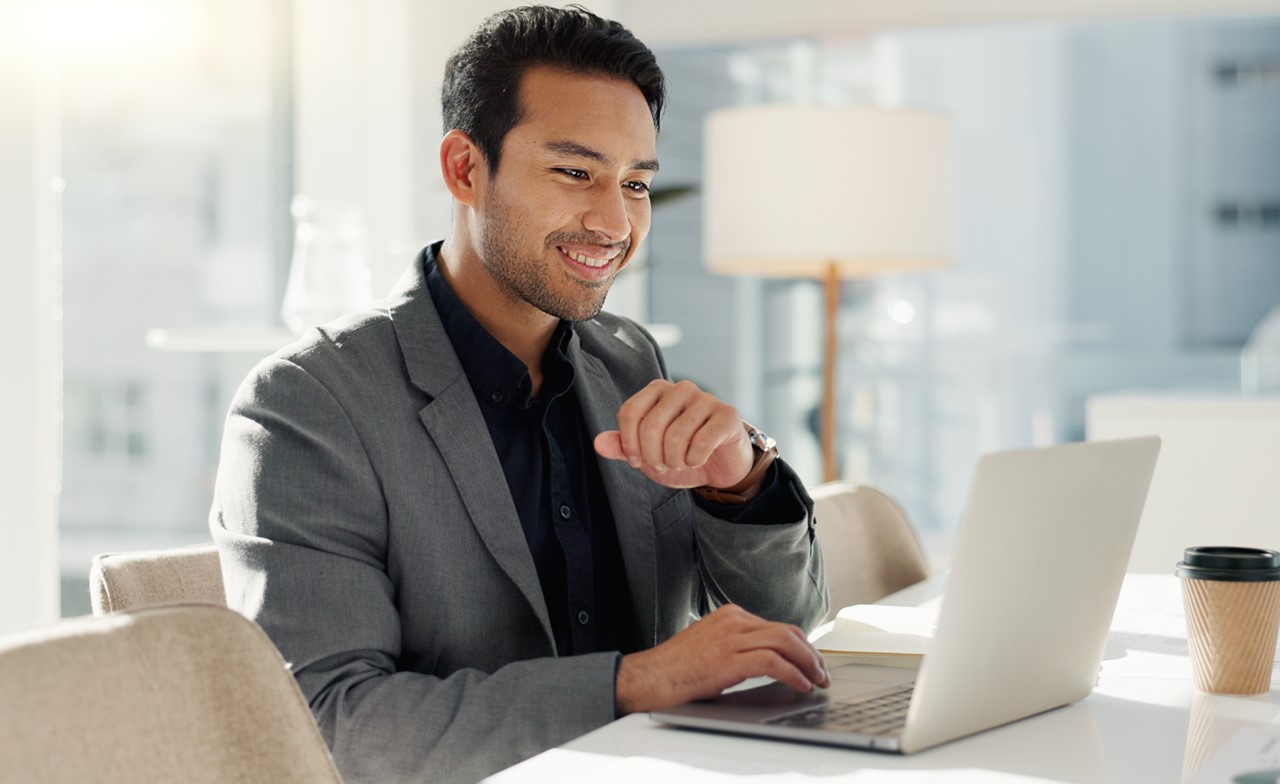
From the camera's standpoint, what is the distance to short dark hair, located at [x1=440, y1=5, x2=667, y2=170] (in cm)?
169

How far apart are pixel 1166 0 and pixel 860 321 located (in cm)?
139

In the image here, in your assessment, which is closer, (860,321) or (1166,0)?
(1166,0)

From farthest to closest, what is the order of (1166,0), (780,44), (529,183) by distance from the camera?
(780,44) < (1166,0) < (529,183)

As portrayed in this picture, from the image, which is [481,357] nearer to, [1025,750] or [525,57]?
[525,57]

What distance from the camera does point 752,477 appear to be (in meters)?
1.57

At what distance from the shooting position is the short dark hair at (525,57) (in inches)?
66.5

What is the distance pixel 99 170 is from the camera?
3303 millimetres

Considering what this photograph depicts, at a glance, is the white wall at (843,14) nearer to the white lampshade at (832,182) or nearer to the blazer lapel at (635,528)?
the white lampshade at (832,182)

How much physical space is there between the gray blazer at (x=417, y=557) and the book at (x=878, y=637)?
12 centimetres

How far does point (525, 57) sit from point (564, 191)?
0.58 feet

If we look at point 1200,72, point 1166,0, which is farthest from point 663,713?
point 1200,72

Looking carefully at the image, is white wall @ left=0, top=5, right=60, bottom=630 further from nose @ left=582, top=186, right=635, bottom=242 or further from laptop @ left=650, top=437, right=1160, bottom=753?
laptop @ left=650, top=437, right=1160, bottom=753

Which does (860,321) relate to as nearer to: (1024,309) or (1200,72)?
(1024,309)

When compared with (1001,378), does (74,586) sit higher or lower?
lower
